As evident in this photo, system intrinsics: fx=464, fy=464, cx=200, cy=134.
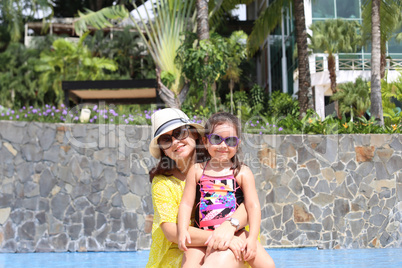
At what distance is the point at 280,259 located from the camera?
749 cm

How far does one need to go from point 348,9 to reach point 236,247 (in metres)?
19.7

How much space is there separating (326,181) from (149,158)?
3.36 m

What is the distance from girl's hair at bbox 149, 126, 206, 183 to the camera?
2.59 meters

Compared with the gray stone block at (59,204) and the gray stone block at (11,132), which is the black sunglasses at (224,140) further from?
the gray stone block at (11,132)

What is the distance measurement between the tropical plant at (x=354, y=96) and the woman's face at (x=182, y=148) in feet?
59.3

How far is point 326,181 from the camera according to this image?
8773 mm

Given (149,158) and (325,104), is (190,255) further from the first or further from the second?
(325,104)

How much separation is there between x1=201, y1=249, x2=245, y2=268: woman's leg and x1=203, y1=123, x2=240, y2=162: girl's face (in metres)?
0.50

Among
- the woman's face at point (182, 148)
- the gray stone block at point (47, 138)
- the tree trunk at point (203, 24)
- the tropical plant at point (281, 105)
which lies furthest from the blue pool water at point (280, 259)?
the tropical plant at point (281, 105)

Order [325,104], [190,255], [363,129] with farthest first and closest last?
[325,104]
[363,129]
[190,255]

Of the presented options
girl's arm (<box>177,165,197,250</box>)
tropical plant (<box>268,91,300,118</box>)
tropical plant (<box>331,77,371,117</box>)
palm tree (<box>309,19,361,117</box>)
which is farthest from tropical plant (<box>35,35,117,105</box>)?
girl's arm (<box>177,165,197,250</box>)

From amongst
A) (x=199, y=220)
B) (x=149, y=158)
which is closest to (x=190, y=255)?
(x=199, y=220)

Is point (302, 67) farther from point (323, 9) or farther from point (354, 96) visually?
point (323, 9)

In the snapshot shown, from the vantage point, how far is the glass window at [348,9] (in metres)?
19.5
